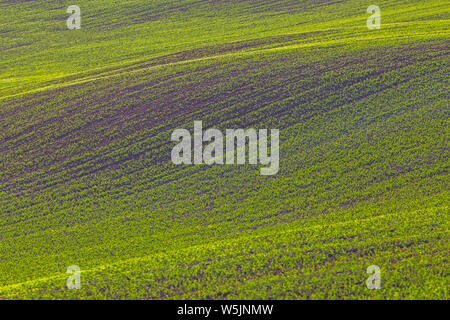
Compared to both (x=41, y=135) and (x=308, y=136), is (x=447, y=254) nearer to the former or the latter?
(x=308, y=136)

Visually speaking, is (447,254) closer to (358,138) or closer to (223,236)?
(223,236)

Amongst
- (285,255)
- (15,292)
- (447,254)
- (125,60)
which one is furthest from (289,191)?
(125,60)

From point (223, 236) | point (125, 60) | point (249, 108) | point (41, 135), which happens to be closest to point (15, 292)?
point (223, 236)

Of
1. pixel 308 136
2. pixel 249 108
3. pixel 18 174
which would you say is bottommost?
pixel 18 174

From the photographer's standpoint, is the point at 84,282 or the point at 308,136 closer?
the point at 84,282

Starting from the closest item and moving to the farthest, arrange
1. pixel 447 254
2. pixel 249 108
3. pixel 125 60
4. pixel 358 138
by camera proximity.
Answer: pixel 447 254
pixel 358 138
pixel 249 108
pixel 125 60

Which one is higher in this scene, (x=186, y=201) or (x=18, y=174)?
(x=18, y=174)
